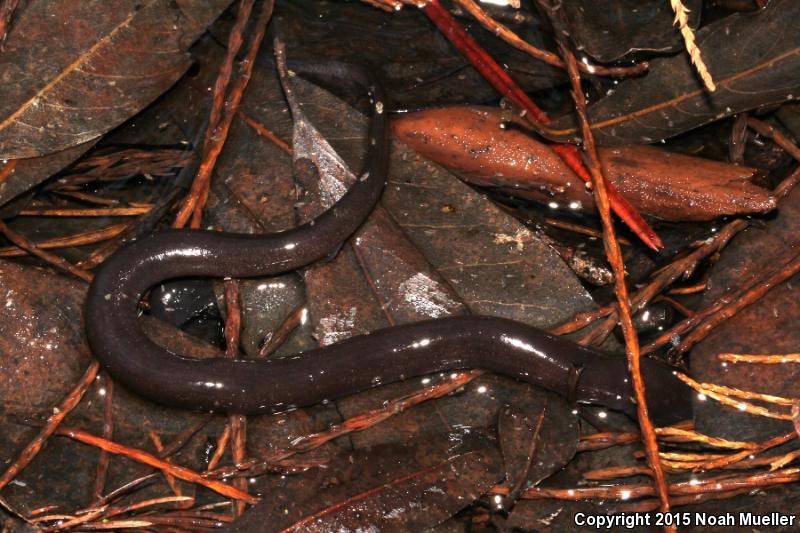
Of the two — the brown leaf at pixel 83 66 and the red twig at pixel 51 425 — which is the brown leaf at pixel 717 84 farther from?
the red twig at pixel 51 425

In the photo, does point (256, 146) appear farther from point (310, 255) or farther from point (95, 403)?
point (95, 403)

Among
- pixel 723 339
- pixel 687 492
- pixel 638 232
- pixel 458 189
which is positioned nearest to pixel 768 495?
pixel 687 492

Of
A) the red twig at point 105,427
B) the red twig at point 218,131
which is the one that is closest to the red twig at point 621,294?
the red twig at point 218,131

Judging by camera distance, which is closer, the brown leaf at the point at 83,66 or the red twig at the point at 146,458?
the red twig at the point at 146,458

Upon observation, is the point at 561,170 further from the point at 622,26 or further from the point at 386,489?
the point at 386,489

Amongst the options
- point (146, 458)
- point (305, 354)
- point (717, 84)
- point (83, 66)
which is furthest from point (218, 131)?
point (717, 84)

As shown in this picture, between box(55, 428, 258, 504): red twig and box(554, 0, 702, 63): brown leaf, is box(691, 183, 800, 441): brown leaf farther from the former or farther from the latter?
box(55, 428, 258, 504): red twig

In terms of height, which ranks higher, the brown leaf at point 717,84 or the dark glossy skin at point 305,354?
the brown leaf at point 717,84
